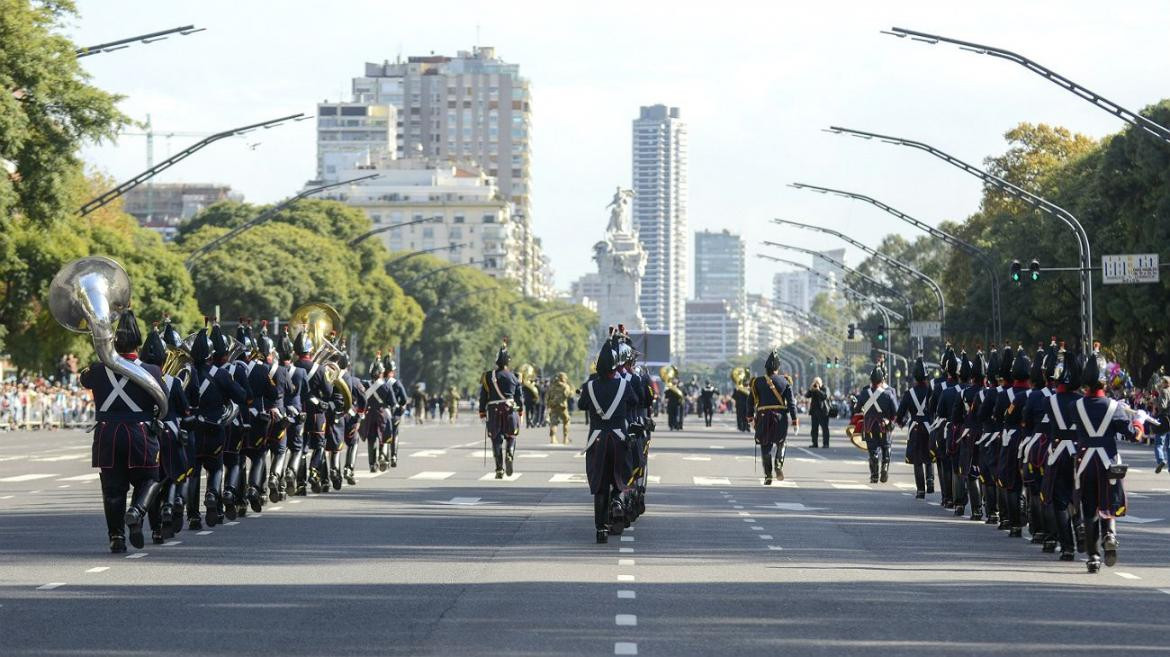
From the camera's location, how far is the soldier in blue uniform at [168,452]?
19844mm

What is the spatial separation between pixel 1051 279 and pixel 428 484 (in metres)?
49.2

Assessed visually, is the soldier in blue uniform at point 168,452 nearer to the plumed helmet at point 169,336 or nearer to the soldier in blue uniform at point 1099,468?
the plumed helmet at point 169,336

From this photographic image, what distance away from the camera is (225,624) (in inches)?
533

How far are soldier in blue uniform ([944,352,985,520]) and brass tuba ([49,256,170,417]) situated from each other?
370 inches

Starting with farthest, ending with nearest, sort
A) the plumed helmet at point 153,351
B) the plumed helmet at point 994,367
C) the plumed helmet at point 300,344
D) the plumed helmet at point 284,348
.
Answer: the plumed helmet at point 300,344, the plumed helmet at point 284,348, the plumed helmet at point 994,367, the plumed helmet at point 153,351

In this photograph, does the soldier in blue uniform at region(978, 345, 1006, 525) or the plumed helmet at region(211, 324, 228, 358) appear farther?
the plumed helmet at region(211, 324, 228, 358)

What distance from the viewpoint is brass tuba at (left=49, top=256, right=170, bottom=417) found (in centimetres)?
1912

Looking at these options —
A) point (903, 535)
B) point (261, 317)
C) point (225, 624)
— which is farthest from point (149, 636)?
point (261, 317)

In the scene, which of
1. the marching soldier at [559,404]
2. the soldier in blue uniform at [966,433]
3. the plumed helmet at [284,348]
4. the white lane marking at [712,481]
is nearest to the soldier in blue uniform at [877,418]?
the white lane marking at [712,481]

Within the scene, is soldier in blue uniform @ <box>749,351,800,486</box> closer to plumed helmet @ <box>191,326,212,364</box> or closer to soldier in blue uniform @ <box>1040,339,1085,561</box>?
plumed helmet @ <box>191,326,212,364</box>

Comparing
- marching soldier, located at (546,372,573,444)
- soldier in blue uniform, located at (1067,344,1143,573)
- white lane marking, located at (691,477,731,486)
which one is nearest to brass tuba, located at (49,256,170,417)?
soldier in blue uniform, located at (1067,344,1143,573)

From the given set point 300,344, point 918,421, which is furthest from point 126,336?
point 918,421

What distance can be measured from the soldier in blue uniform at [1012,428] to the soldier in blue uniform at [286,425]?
8.40 metres

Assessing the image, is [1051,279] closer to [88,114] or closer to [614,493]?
[88,114]
